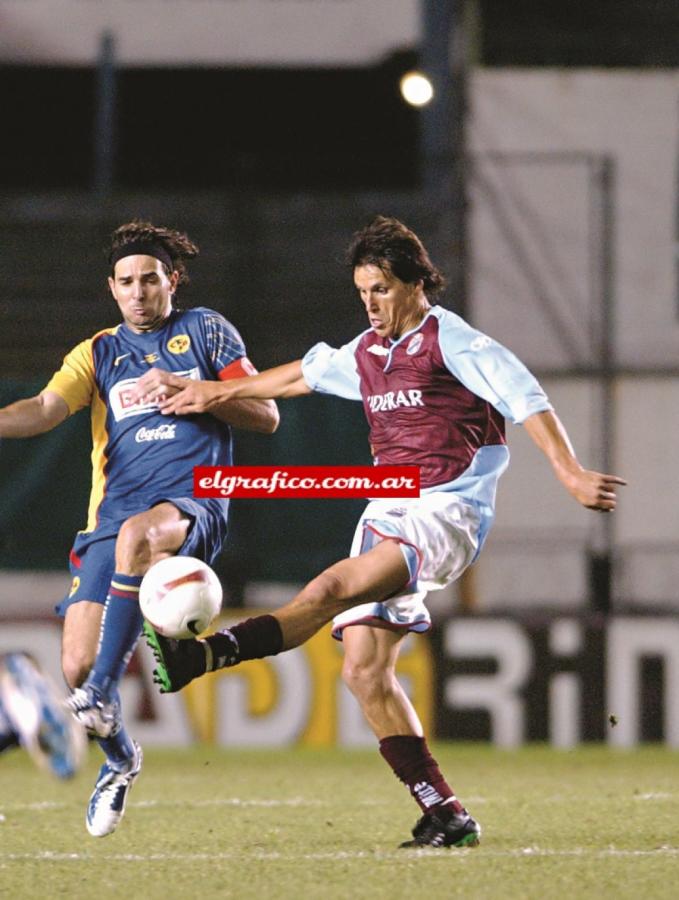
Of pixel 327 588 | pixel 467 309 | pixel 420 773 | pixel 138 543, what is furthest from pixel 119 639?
pixel 467 309

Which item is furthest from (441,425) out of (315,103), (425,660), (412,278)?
(315,103)

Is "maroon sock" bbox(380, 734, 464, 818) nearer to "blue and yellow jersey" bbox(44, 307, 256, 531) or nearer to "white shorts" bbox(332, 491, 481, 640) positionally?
"white shorts" bbox(332, 491, 481, 640)

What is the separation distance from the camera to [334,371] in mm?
6742

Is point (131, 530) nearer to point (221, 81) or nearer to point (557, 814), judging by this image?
point (557, 814)

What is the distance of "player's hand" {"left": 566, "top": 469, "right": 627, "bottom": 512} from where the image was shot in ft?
19.1

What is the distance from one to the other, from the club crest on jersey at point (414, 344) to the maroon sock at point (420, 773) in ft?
4.19

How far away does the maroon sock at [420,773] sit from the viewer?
6.39m

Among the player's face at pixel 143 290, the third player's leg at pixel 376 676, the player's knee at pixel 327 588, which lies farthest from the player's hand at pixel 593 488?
the player's face at pixel 143 290

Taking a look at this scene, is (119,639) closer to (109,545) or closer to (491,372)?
(109,545)

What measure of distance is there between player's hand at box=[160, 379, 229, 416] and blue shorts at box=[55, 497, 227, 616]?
363 mm

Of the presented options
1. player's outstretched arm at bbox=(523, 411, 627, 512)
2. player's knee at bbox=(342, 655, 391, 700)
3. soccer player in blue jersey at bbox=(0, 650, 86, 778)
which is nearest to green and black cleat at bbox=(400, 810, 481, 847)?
player's knee at bbox=(342, 655, 391, 700)

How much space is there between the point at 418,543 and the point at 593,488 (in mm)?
692

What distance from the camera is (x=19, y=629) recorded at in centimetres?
1174

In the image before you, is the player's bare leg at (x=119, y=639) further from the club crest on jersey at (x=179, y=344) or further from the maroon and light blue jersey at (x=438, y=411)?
the maroon and light blue jersey at (x=438, y=411)
